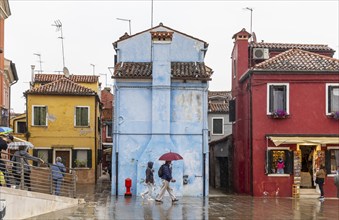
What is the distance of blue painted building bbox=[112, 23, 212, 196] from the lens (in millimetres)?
30250

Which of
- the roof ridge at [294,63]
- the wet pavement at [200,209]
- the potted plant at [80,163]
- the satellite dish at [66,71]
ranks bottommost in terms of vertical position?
the wet pavement at [200,209]

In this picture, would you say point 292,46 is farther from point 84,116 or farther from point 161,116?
point 84,116

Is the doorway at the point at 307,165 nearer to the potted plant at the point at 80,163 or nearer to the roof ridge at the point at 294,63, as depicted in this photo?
the roof ridge at the point at 294,63

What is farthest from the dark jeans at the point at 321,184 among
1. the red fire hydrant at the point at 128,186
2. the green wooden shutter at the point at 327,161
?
the red fire hydrant at the point at 128,186

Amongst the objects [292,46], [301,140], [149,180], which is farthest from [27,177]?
[292,46]

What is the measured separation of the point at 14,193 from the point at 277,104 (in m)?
17.4

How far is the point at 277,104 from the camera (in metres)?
31.5

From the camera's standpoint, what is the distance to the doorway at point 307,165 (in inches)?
1231

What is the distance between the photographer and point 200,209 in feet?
73.8

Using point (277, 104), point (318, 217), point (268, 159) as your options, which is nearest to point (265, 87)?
point (277, 104)

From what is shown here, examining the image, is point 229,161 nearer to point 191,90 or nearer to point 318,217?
point 191,90

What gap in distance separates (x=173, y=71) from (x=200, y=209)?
10.3 meters

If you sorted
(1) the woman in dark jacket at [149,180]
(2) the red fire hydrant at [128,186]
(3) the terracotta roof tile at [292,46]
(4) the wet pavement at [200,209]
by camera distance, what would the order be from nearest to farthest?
(4) the wet pavement at [200,209] < (1) the woman in dark jacket at [149,180] < (2) the red fire hydrant at [128,186] < (3) the terracotta roof tile at [292,46]

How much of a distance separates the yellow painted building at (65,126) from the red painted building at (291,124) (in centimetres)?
1547
